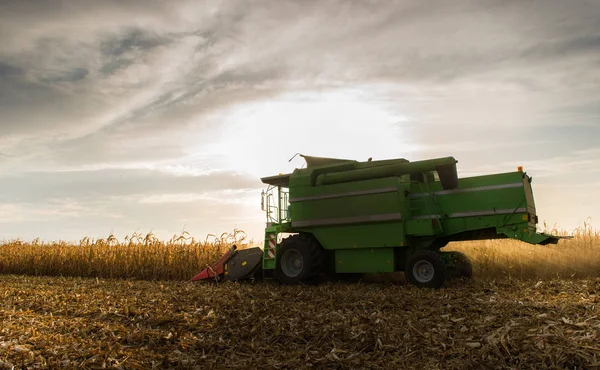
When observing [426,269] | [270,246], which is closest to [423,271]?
[426,269]

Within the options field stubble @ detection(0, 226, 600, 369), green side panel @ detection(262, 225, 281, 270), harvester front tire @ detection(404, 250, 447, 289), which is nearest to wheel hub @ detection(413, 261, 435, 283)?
harvester front tire @ detection(404, 250, 447, 289)

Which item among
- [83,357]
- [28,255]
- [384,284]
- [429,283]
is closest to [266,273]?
[384,284]

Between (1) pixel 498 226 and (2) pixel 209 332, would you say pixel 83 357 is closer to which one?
(2) pixel 209 332

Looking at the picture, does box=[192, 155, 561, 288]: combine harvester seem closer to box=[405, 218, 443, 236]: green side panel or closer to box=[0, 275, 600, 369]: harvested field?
box=[405, 218, 443, 236]: green side panel

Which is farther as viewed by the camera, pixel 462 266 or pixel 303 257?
pixel 303 257

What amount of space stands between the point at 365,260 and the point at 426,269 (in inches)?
58.7

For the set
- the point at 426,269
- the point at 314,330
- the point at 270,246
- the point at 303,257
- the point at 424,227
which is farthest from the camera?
the point at 270,246

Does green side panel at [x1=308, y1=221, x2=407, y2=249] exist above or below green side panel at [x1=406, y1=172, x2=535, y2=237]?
below

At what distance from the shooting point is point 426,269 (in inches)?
409

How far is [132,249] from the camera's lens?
54.8ft

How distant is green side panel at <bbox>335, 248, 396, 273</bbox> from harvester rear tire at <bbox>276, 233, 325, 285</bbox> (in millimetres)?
444

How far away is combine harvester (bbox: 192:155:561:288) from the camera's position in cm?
1031

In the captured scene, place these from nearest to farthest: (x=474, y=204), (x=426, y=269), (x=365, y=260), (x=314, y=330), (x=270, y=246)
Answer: (x=314, y=330), (x=426, y=269), (x=474, y=204), (x=365, y=260), (x=270, y=246)

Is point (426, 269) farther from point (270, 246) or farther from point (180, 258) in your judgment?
point (180, 258)
